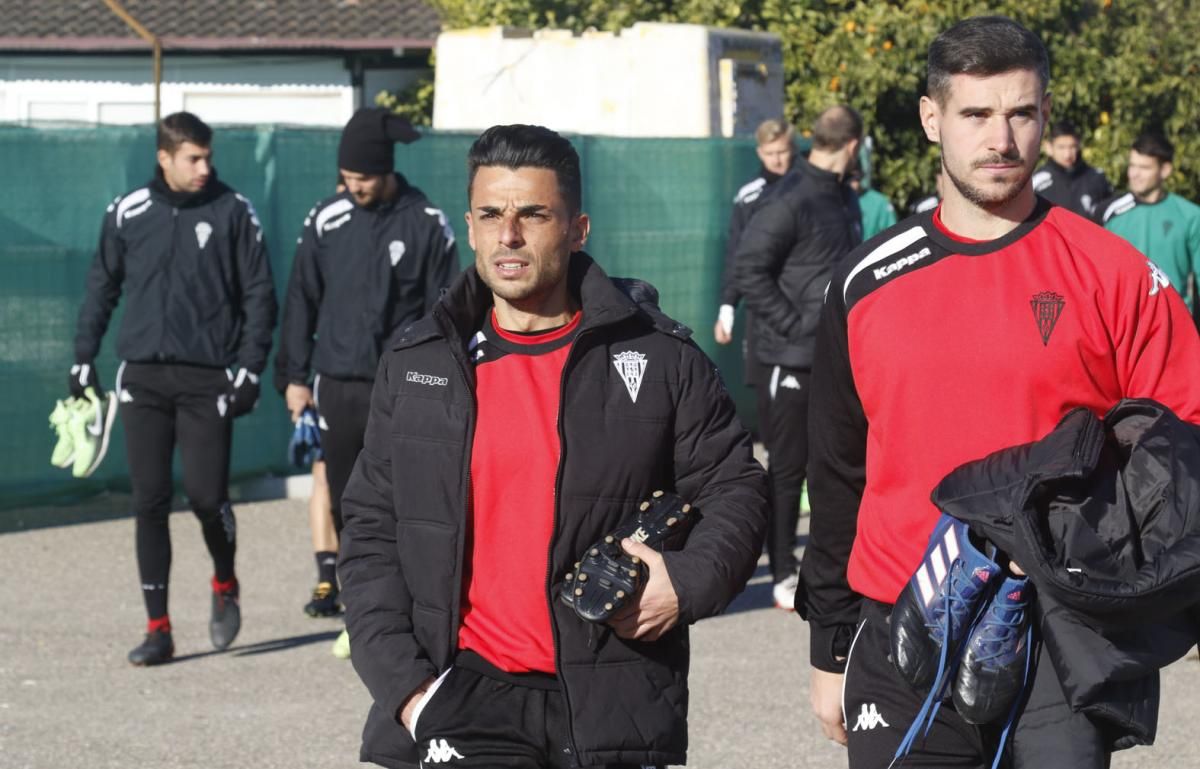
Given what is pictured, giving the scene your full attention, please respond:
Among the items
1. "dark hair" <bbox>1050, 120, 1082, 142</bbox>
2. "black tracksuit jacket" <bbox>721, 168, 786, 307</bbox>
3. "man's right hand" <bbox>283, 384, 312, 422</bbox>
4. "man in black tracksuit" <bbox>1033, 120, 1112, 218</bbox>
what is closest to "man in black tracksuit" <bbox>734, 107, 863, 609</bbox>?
"black tracksuit jacket" <bbox>721, 168, 786, 307</bbox>

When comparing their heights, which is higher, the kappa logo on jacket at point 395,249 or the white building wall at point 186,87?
the white building wall at point 186,87

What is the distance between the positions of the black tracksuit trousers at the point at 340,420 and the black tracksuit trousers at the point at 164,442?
0.45 metres

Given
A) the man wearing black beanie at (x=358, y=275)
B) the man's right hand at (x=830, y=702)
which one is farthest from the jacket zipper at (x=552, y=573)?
the man wearing black beanie at (x=358, y=275)

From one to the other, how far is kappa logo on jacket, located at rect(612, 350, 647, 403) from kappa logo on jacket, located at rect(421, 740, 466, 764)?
77 cm

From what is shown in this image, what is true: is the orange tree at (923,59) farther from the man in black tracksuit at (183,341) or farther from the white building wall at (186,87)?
the man in black tracksuit at (183,341)

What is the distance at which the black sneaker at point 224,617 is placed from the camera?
29.1ft

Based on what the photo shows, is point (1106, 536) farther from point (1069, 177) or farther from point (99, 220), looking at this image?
point (1069, 177)

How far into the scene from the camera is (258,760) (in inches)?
280

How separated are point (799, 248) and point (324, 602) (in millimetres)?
2724

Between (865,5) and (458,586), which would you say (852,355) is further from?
(865,5)

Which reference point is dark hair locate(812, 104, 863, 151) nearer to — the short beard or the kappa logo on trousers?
the short beard

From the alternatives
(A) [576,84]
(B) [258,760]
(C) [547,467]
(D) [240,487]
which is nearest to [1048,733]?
(C) [547,467]

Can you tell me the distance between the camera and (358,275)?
8844mm


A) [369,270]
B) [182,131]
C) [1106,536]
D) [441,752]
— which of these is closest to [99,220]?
[182,131]
